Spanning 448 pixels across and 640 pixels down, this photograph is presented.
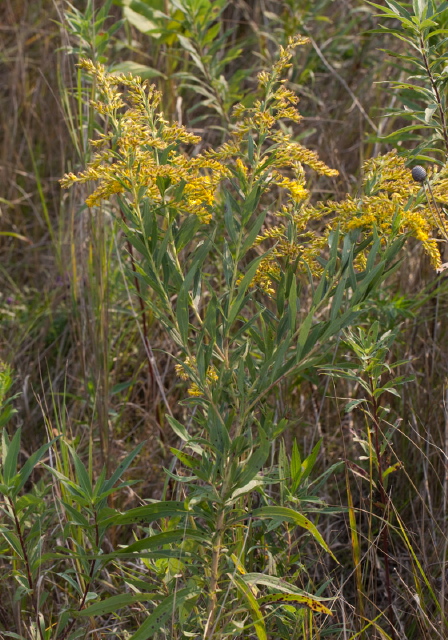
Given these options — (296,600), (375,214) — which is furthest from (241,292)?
(296,600)

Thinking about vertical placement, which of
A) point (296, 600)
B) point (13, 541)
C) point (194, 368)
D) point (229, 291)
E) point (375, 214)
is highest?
point (375, 214)

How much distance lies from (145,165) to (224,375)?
37 centimetres

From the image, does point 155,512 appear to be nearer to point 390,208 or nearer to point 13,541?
point 13,541

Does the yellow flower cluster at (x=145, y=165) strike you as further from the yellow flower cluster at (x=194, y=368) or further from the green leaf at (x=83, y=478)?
the green leaf at (x=83, y=478)

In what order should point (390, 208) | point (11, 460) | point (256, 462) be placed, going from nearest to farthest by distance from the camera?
point (256, 462) → point (390, 208) → point (11, 460)

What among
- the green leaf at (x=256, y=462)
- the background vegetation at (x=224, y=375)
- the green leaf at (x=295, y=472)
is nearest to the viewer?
the green leaf at (x=256, y=462)

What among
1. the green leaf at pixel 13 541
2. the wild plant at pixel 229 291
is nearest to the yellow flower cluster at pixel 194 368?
the wild plant at pixel 229 291

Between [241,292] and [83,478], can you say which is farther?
[83,478]

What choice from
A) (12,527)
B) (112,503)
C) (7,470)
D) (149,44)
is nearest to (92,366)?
(112,503)

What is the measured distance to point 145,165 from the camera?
1.18 metres

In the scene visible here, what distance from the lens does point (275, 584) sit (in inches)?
46.2

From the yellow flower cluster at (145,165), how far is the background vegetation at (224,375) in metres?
0.02

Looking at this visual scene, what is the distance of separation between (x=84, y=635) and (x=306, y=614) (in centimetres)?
42

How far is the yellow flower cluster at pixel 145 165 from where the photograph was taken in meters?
1.17
